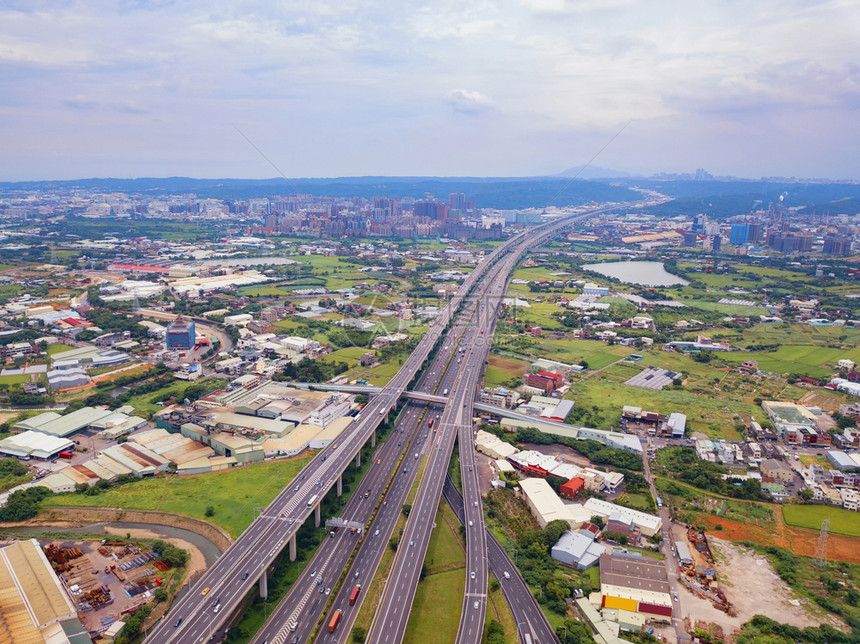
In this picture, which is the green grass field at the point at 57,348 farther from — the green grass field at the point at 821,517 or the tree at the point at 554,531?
the green grass field at the point at 821,517

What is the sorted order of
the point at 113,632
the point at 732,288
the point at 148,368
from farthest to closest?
the point at 732,288, the point at 148,368, the point at 113,632

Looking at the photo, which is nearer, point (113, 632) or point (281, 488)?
point (113, 632)

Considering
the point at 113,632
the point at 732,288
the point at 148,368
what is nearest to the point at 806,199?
→ the point at 732,288

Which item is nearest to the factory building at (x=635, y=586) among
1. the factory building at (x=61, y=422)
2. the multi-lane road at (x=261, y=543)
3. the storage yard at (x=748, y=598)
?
the storage yard at (x=748, y=598)

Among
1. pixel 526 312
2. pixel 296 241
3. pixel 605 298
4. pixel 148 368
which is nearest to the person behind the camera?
pixel 148 368

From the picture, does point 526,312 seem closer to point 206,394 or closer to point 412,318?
point 412,318

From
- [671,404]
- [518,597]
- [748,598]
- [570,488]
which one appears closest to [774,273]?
[671,404]
